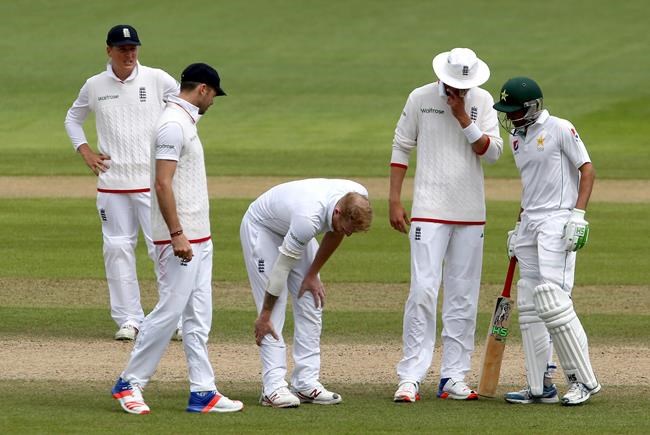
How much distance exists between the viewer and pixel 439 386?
926cm

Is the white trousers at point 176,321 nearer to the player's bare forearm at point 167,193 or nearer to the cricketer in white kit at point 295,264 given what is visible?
the player's bare forearm at point 167,193

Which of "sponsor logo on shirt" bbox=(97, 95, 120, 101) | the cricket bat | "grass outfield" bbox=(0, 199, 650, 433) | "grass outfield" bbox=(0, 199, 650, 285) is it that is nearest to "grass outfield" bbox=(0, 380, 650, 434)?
"grass outfield" bbox=(0, 199, 650, 433)

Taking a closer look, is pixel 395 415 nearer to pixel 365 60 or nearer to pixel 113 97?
pixel 113 97

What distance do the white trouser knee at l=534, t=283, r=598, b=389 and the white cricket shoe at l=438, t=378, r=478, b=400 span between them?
63 cm

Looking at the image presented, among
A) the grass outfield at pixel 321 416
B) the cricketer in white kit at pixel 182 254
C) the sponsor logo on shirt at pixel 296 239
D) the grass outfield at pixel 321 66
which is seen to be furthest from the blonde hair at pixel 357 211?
the grass outfield at pixel 321 66

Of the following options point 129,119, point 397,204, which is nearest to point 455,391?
point 397,204

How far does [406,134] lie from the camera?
942cm

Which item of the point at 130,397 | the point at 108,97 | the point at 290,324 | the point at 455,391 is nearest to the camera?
the point at 130,397

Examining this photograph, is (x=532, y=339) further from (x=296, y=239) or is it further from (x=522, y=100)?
(x=296, y=239)

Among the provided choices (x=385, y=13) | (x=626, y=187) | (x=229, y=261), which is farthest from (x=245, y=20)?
(x=229, y=261)

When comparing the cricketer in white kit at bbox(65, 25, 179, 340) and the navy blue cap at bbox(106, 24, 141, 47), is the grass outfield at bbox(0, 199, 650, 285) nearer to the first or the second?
the cricketer in white kit at bbox(65, 25, 179, 340)

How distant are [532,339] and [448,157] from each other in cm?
124

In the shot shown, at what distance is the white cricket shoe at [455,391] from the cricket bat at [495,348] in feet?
0.26

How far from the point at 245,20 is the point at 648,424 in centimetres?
3887
